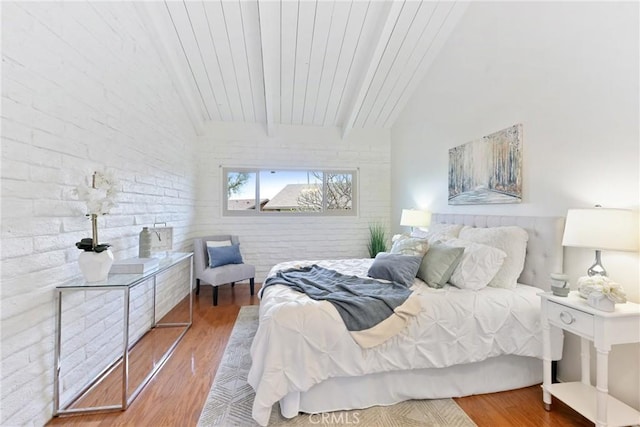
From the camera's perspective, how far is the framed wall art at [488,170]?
8.02ft

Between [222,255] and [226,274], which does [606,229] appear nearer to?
[226,274]

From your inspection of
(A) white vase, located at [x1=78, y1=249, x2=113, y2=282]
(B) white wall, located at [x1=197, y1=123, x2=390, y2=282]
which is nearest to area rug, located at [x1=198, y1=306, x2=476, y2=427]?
(A) white vase, located at [x1=78, y1=249, x2=113, y2=282]

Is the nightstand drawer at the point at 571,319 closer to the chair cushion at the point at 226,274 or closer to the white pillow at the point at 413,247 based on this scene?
the white pillow at the point at 413,247

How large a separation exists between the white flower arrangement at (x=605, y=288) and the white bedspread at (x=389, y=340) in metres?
0.44

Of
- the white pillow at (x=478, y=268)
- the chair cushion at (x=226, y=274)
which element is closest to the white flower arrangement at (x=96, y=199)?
the chair cushion at (x=226, y=274)

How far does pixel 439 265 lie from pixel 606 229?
100 cm

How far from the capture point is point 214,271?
12.4 feet

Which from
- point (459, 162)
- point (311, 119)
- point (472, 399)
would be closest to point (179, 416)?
point (472, 399)

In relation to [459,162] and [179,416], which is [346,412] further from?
[459,162]

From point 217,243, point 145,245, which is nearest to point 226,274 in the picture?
point 217,243

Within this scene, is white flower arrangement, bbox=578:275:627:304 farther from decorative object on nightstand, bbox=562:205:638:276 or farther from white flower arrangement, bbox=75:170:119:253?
white flower arrangement, bbox=75:170:119:253

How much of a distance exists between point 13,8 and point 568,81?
331 cm

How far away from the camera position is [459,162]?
3.15 metres

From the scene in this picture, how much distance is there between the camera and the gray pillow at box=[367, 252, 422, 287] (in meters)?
2.27
